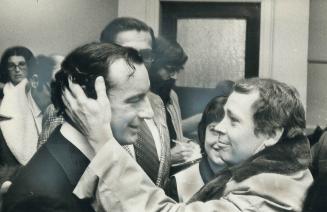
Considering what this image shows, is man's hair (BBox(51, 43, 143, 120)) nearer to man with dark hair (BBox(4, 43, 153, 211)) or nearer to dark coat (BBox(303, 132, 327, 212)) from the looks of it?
man with dark hair (BBox(4, 43, 153, 211))

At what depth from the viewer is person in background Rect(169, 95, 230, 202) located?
4.10ft

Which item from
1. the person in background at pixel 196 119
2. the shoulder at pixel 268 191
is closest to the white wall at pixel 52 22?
the person in background at pixel 196 119

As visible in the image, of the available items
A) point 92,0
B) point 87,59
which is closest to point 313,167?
point 87,59

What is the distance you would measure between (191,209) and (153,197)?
99mm

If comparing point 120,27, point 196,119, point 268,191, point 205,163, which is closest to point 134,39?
point 120,27

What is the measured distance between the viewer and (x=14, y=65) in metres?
1.30

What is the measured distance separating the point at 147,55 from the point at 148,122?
199mm

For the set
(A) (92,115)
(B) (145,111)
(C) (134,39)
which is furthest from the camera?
(C) (134,39)

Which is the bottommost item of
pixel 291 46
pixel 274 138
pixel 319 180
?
pixel 319 180

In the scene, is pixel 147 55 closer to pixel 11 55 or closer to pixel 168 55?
pixel 168 55

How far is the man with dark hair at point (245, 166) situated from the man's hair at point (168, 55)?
21 centimetres

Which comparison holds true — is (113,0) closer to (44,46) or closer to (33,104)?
(44,46)

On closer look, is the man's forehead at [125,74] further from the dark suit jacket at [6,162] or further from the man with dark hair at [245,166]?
the dark suit jacket at [6,162]

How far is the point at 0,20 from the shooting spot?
135cm
